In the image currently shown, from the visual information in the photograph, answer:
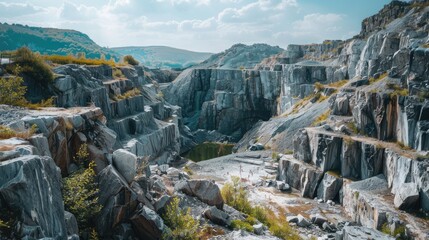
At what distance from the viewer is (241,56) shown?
11888 cm

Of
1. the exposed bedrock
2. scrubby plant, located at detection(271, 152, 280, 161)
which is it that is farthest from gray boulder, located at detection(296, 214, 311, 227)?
scrubby plant, located at detection(271, 152, 280, 161)

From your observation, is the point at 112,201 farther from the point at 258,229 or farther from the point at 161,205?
the point at 258,229

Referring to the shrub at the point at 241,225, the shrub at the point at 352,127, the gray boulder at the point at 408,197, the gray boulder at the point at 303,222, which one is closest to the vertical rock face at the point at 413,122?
the gray boulder at the point at 408,197

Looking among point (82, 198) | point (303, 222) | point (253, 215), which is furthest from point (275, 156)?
point (82, 198)

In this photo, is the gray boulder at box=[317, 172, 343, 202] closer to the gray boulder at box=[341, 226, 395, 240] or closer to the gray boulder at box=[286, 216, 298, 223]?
the gray boulder at box=[286, 216, 298, 223]

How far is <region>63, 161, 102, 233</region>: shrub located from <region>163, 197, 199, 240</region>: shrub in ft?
9.22

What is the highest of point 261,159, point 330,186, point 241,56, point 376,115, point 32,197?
point 241,56

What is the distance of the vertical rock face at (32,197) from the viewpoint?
334 inches

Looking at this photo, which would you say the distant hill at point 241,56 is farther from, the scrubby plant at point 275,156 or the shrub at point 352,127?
the shrub at point 352,127

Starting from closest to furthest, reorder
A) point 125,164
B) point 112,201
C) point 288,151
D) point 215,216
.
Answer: point 112,201, point 125,164, point 215,216, point 288,151

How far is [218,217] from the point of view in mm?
16656

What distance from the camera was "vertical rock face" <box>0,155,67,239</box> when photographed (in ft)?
27.8

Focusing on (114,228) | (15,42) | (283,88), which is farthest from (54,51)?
(114,228)

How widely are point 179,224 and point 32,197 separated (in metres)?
6.49
